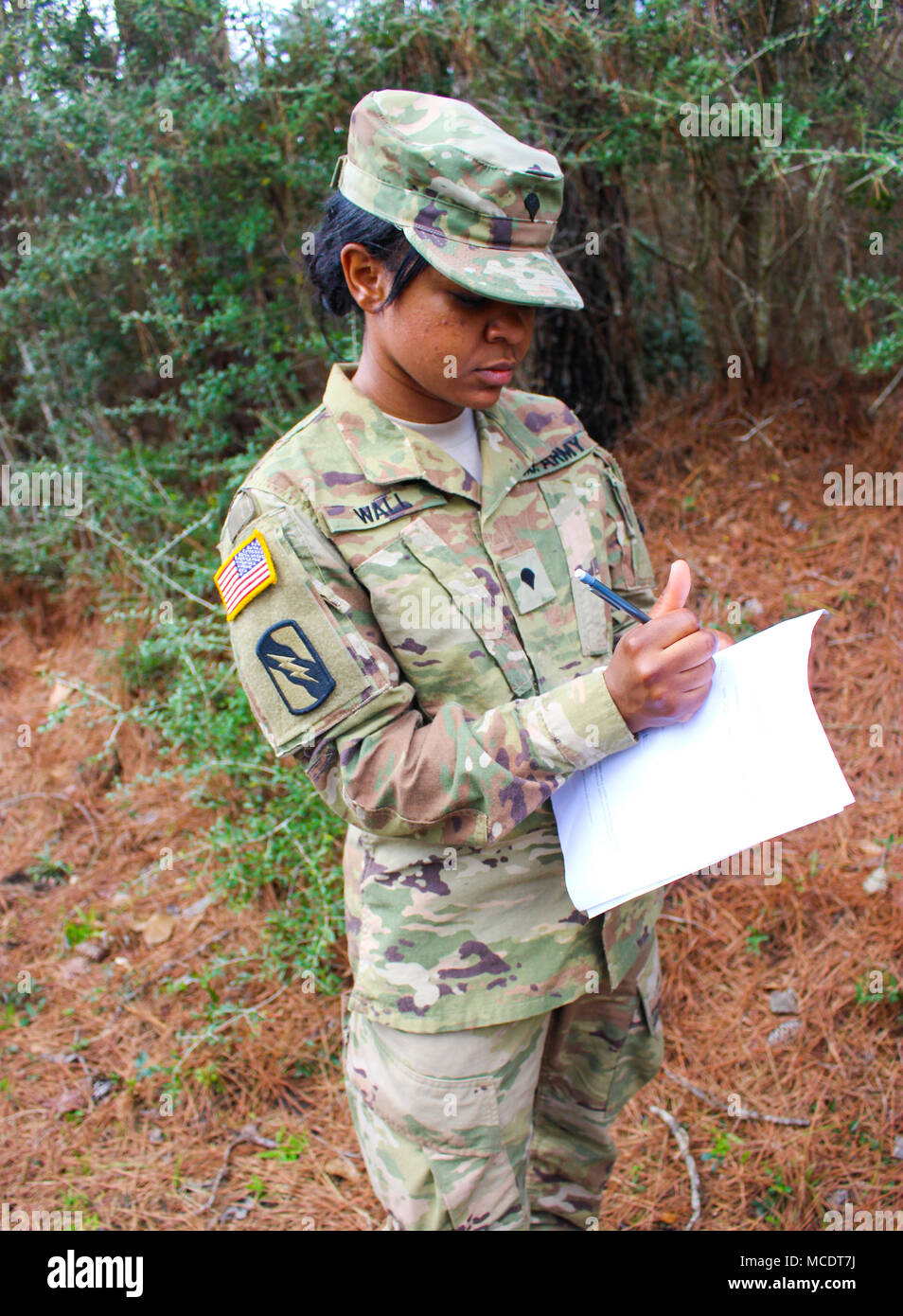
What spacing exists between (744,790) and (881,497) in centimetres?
274

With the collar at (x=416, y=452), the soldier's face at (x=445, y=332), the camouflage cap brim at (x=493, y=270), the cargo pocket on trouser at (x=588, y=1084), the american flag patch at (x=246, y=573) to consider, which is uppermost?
the camouflage cap brim at (x=493, y=270)

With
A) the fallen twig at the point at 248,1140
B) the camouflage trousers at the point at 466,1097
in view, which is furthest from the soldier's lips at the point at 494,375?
the fallen twig at the point at 248,1140

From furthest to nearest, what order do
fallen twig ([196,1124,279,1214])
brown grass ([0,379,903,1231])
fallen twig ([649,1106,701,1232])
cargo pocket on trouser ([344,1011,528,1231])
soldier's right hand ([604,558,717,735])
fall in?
1. fallen twig ([196,1124,279,1214])
2. brown grass ([0,379,903,1231])
3. fallen twig ([649,1106,701,1232])
4. cargo pocket on trouser ([344,1011,528,1231])
5. soldier's right hand ([604,558,717,735])

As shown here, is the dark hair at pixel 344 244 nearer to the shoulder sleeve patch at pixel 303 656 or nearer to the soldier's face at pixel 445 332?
the soldier's face at pixel 445 332

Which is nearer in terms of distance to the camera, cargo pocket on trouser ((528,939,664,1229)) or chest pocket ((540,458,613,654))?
chest pocket ((540,458,613,654))

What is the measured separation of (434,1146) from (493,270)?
133 centimetres

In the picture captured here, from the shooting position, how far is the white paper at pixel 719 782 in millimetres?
1227

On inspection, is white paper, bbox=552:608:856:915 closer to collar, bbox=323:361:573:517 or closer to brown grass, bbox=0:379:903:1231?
collar, bbox=323:361:573:517

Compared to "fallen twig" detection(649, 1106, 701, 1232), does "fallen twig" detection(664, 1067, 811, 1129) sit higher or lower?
higher

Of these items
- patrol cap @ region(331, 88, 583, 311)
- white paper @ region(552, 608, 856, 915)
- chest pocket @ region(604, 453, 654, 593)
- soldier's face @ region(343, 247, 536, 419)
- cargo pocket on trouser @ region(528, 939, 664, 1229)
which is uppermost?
patrol cap @ region(331, 88, 583, 311)

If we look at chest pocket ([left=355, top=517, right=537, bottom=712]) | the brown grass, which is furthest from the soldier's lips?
the brown grass

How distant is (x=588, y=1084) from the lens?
1.81m

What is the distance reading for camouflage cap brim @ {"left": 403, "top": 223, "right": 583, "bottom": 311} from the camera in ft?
4.21

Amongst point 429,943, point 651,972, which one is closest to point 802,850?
point 651,972
